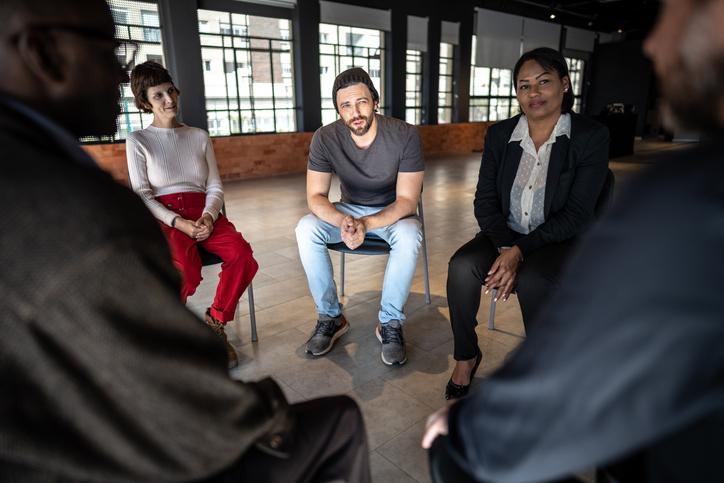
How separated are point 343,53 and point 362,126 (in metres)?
8.03

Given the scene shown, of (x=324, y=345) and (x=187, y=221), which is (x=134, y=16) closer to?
(x=187, y=221)

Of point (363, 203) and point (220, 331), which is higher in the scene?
point (363, 203)

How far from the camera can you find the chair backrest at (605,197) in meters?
1.96

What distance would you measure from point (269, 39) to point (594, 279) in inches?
351

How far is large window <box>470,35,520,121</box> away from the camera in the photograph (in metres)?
12.7

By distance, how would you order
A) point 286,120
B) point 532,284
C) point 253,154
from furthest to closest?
point 286,120 < point 253,154 < point 532,284

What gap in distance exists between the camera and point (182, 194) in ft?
7.61

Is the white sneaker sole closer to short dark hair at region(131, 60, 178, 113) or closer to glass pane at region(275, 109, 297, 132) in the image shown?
short dark hair at region(131, 60, 178, 113)

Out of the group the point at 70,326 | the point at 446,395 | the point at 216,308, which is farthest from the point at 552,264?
the point at 70,326

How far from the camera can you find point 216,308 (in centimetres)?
A: 222

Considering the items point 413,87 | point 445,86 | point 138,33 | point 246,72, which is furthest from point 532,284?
point 445,86

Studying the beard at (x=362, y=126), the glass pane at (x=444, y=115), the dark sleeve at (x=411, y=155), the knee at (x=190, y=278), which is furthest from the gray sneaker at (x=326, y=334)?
the glass pane at (x=444, y=115)

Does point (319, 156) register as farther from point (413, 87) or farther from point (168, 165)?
point (413, 87)

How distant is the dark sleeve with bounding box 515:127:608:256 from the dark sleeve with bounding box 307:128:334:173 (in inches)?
41.9
